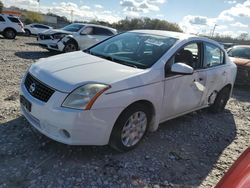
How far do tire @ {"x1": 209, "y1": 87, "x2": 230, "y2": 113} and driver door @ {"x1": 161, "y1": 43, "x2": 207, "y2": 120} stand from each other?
2.91 feet

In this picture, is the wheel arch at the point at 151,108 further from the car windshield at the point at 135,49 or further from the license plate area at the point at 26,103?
the license plate area at the point at 26,103

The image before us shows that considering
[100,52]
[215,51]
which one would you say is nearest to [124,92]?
[100,52]

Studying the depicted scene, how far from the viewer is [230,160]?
4.04 m

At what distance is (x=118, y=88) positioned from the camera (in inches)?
128

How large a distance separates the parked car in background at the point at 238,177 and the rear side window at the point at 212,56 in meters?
3.10

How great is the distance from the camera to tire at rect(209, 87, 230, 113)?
227 inches

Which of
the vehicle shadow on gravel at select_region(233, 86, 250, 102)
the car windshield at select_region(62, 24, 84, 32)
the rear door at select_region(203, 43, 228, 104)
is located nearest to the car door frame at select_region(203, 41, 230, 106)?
the rear door at select_region(203, 43, 228, 104)

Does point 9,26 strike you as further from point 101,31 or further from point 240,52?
point 240,52

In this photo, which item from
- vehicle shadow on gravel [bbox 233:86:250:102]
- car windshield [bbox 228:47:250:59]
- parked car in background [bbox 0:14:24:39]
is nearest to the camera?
vehicle shadow on gravel [bbox 233:86:250:102]

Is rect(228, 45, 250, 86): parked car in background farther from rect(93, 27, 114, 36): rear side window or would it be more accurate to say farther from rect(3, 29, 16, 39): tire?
rect(3, 29, 16, 39): tire

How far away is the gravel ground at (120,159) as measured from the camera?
123 inches

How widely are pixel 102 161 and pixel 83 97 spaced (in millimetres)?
910

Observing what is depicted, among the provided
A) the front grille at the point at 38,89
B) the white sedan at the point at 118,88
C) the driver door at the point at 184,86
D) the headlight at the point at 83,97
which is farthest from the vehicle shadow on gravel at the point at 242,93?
the front grille at the point at 38,89

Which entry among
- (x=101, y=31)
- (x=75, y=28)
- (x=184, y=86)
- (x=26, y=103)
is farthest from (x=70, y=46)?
(x=26, y=103)
